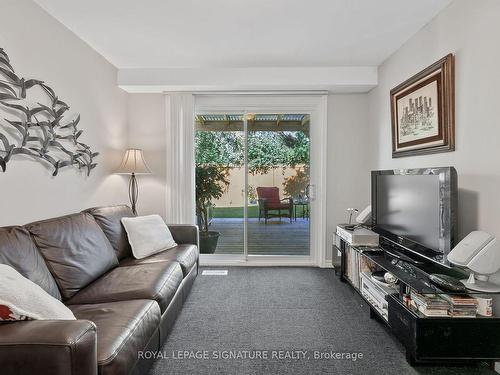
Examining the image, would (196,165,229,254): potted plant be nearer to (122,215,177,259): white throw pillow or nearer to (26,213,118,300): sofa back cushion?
(122,215,177,259): white throw pillow

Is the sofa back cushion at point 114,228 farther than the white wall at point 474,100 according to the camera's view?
Yes

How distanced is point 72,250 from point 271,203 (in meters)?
2.54

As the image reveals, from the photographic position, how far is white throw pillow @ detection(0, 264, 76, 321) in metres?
1.25

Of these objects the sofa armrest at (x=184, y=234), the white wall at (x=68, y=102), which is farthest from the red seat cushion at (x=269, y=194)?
the white wall at (x=68, y=102)

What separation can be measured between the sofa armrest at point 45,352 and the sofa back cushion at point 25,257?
0.62m

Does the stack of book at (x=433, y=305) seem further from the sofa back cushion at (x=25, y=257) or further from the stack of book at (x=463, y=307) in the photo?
the sofa back cushion at (x=25, y=257)

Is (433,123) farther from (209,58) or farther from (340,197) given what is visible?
(209,58)

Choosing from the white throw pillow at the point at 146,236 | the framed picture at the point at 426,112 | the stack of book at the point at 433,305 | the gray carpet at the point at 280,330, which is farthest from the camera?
the white throw pillow at the point at 146,236

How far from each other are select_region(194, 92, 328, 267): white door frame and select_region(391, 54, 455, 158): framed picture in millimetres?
1000

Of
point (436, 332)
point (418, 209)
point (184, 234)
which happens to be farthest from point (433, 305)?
point (184, 234)

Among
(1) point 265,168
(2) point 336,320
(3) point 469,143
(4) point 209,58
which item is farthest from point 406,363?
(4) point 209,58

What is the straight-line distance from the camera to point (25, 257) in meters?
1.74

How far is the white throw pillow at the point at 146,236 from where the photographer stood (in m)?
2.87

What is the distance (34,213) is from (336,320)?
8.17 ft
